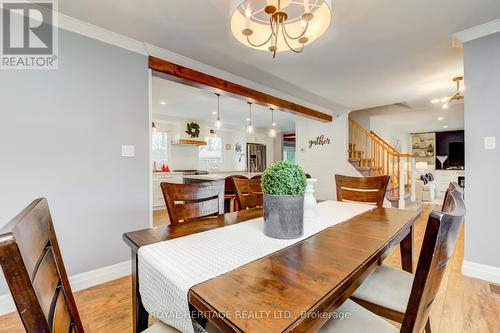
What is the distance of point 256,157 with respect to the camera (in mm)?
8289

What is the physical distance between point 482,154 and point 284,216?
2.29 metres

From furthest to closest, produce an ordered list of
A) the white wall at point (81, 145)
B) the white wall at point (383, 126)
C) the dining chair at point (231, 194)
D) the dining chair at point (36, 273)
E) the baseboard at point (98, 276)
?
the white wall at point (383, 126) < the dining chair at point (231, 194) < the baseboard at point (98, 276) < the white wall at point (81, 145) < the dining chair at point (36, 273)

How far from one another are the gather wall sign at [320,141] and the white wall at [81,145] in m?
4.31

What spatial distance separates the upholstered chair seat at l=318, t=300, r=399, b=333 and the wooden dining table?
18cm

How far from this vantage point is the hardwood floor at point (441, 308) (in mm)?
1524

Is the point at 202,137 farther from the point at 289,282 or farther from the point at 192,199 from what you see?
the point at 289,282

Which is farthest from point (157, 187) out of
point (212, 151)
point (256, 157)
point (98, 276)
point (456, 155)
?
point (456, 155)

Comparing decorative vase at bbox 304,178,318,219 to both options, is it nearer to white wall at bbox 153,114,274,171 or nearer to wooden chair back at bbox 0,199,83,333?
wooden chair back at bbox 0,199,83,333

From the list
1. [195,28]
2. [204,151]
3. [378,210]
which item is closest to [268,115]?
[204,151]

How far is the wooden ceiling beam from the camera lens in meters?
2.58

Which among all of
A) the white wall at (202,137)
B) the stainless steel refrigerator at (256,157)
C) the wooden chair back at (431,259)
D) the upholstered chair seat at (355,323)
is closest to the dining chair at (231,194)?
the upholstered chair seat at (355,323)

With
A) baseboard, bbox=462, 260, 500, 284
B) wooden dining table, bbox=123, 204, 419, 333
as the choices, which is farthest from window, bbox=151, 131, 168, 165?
baseboard, bbox=462, 260, 500, 284

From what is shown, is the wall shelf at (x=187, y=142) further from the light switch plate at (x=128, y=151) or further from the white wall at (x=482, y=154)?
the white wall at (x=482, y=154)

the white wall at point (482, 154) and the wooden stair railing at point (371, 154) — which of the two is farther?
the wooden stair railing at point (371, 154)
